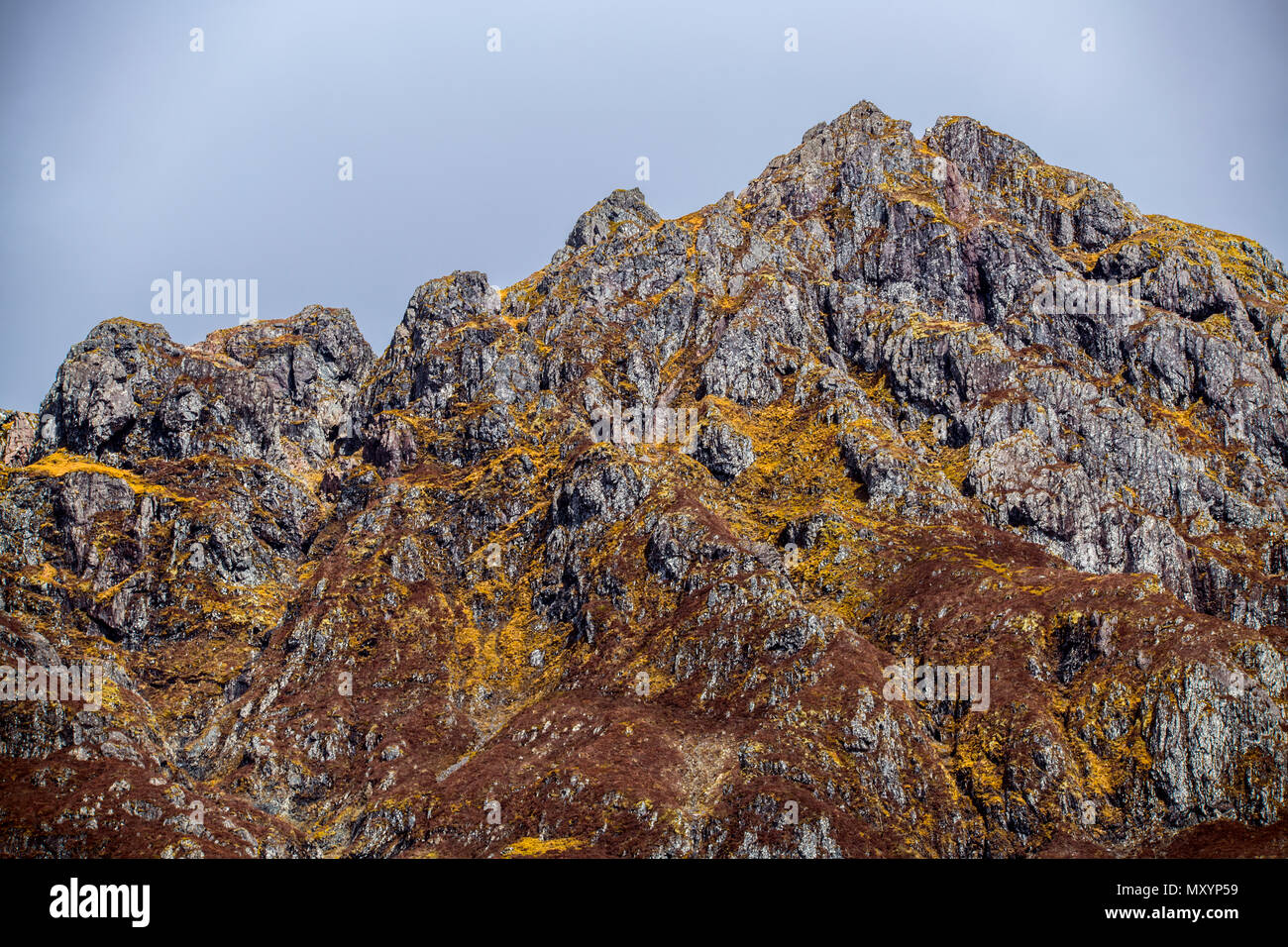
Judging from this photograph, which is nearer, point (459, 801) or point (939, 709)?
point (459, 801)

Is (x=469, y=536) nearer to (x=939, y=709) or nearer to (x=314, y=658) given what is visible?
(x=314, y=658)

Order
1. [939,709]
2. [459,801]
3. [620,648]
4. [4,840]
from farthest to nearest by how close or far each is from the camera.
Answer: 1. [620,648]
2. [939,709]
3. [459,801]
4. [4,840]
